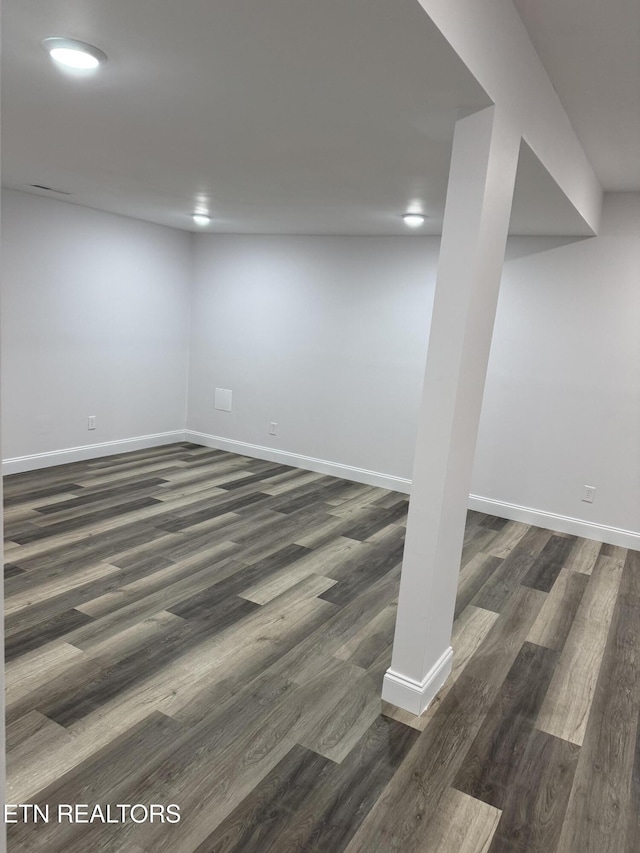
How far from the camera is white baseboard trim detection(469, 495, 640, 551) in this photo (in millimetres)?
4422

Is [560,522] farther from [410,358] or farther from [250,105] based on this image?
[250,105]

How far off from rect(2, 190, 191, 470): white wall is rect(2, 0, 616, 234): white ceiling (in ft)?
3.08

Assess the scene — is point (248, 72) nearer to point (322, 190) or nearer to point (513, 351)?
point (322, 190)

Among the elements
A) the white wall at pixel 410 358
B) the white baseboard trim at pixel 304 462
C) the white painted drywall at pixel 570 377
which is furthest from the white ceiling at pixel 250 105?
the white baseboard trim at pixel 304 462

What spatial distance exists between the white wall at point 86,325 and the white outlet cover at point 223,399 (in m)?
0.45

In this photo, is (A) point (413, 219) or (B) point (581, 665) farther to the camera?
(A) point (413, 219)

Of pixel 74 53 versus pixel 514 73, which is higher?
pixel 514 73

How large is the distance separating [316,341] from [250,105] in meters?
3.54

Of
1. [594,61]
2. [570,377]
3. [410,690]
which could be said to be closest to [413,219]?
[570,377]

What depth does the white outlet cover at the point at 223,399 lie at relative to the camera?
20.7ft

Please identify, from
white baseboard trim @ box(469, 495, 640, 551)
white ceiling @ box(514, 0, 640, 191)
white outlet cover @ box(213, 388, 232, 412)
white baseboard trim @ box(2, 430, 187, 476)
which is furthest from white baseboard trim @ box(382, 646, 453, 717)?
white outlet cover @ box(213, 388, 232, 412)

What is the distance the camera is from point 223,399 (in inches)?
250

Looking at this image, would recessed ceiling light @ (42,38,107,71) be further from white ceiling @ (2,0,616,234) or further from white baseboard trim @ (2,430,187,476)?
white baseboard trim @ (2,430,187,476)

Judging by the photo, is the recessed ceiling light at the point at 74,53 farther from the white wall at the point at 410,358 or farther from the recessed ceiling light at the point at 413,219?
the white wall at the point at 410,358
